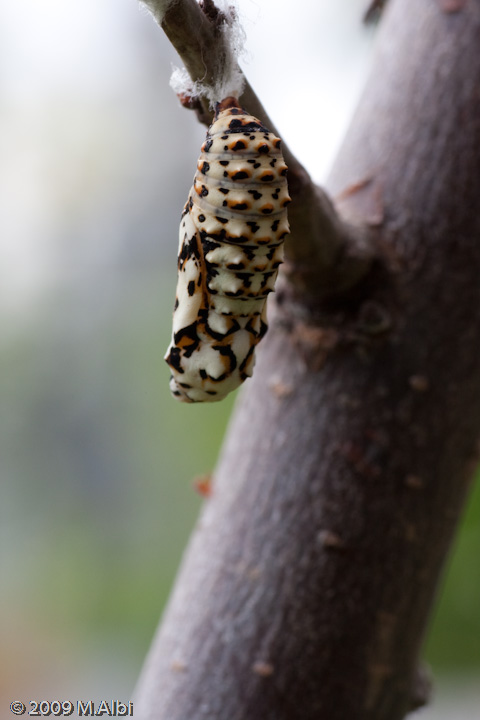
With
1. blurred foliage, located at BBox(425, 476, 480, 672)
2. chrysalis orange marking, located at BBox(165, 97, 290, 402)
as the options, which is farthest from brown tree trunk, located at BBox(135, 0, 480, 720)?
blurred foliage, located at BBox(425, 476, 480, 672)

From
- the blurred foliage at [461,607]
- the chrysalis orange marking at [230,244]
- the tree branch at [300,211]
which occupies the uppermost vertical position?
the tree branch at [300,211]

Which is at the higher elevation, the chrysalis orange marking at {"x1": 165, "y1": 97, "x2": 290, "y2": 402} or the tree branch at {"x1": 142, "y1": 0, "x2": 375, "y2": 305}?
the tree branch at {"x1": 142, "y1": 0, "x2": 375, "y2": 305}

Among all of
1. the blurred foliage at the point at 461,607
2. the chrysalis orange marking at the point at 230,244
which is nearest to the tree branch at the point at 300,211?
the chrysalis orange marking at the point at 230,244

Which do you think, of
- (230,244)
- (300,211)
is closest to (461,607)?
(300,211)

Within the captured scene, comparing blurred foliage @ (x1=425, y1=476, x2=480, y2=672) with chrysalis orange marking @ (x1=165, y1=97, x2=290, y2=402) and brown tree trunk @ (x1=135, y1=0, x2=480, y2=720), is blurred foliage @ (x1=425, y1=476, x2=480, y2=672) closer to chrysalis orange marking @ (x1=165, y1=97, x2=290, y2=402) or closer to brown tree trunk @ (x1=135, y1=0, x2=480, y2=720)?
brown tree trunk @ (x1=135, y1=0, x2=480, y2=720)

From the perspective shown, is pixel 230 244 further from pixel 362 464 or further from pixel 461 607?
pixel 461 607

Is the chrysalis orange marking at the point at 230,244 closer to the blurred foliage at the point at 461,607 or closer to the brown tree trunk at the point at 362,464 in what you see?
the brown tree trunk at the point at 362,464

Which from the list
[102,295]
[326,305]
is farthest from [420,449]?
[102,295]
